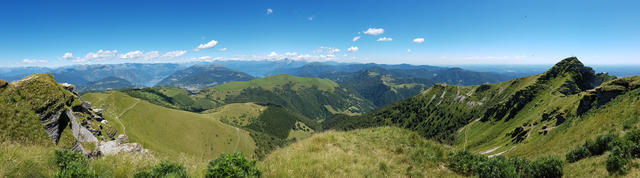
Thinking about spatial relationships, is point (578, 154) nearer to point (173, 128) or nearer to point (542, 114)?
point (542, 114)

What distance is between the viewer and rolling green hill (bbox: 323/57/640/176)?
24.0 metres

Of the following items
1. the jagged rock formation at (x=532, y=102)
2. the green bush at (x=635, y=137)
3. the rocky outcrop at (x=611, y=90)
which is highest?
the green bush at (x=635, y=137)

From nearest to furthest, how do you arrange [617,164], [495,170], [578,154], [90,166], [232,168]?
[232,168] < [90,166] < [495,170] < [617,164] < [578,154]

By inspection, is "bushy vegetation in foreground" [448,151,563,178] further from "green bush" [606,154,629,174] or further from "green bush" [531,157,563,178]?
"green bush" [606,154,629,174]

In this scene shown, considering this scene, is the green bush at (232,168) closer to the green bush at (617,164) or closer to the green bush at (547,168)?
the green bush at (547,168)

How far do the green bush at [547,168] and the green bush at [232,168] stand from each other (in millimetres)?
10082

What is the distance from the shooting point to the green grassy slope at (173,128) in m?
129

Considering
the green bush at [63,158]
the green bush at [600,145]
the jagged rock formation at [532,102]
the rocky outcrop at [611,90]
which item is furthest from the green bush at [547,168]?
the rocky outcrop at [611,90]

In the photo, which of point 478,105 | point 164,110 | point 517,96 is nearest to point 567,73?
point 517,96

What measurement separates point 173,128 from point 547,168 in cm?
17076

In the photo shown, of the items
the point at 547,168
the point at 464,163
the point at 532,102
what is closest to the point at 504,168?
the point at 464,163

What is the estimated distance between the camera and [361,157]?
8.93m

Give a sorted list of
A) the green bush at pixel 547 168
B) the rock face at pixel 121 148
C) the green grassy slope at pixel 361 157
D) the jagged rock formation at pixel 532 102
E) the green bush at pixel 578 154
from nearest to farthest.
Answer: the green grassy slope at pixel 361 157
the green bush at pixel 547 168
the rock face at pixel 121 148
the green bush at pixel 578 154
the jagged rock formation at pixel 532 102

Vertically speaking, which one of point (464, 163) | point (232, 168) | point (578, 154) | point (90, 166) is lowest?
point (578, 154)
